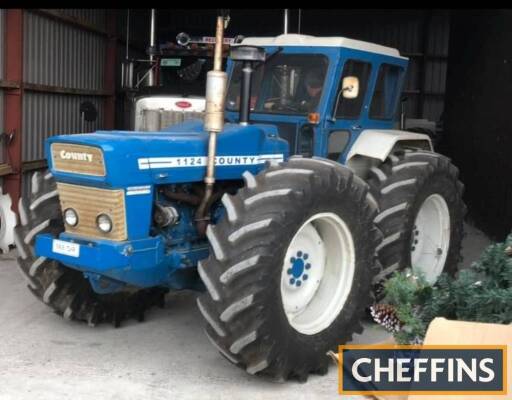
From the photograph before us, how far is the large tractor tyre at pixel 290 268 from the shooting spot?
152 inches

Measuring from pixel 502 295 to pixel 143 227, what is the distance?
2.00 m

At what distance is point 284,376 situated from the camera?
4113 mm

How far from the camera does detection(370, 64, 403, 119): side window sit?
598 cm

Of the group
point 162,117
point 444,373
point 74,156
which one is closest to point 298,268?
point 444,373

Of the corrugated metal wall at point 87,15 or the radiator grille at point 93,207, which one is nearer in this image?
the radiator grille at point 93,207

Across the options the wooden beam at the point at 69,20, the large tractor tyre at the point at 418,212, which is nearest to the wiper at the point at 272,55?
the large tractor tyre at the point at 418,212

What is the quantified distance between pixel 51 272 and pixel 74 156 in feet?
3.02

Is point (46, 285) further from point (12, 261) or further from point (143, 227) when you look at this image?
point (12, 261)

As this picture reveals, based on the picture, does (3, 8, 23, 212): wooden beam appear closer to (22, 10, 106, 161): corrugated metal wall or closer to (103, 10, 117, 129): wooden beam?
(22, 10, 106, 161): corrugated metal wall

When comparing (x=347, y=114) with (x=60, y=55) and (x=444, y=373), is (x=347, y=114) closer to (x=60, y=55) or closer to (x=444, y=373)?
(x=444, y=373)

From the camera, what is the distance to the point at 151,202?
425 cm

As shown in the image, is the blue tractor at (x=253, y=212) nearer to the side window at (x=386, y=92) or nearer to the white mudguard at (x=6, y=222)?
the side window at (x=386, y=92)

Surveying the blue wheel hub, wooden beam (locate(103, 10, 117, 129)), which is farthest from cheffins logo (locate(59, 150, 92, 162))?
wooden beam (locate(103, 10, 117, 129))

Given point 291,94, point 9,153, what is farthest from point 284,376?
point 9,153
